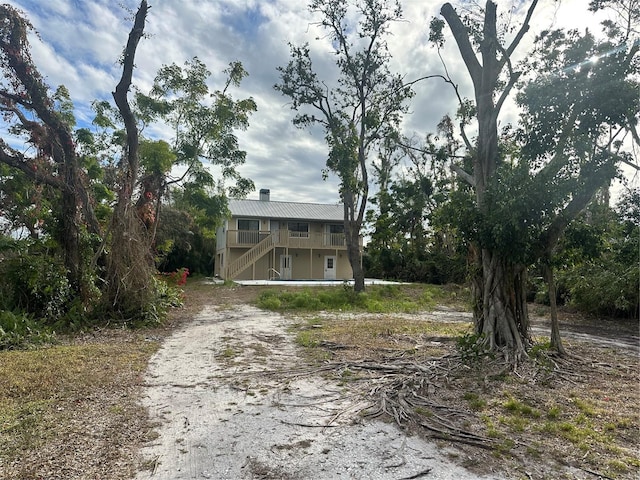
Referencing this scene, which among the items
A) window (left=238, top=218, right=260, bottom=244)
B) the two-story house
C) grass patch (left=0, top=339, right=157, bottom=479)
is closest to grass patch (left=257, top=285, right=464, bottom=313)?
grass patch (left=0, top=339, right=157, bottom=479)

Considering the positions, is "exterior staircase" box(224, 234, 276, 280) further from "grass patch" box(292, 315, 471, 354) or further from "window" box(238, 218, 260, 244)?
"grass patch" box(292, 315, 471, 354)

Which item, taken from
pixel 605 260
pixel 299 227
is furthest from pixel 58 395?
pixel 299 227

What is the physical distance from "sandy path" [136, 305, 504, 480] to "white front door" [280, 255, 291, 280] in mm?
20410

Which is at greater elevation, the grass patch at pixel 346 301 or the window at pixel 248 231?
the window at pixel 248 231

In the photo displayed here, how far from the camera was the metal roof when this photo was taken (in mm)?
27234

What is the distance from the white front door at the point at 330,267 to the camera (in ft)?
91.4

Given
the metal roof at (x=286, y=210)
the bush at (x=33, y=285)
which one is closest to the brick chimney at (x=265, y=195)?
the metal roof at (x=286, y=210)

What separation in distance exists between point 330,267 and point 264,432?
80.5ft

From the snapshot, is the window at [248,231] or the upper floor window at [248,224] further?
the upper floor window at [248,224]

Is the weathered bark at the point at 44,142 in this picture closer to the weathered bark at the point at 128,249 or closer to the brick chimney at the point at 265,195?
the weathered bark at the point at 128,249

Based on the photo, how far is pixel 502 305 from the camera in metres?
6.39

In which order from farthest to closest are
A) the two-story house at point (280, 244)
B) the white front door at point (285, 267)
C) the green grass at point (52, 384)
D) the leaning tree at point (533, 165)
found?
1. the white front door at point (285, 267)
2. the two-story house at point (280, 244)
3. the leaning tree at point (533, 165)
4. the green grass at point (52, 384)

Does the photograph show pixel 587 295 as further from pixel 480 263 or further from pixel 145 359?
pixel 145 359

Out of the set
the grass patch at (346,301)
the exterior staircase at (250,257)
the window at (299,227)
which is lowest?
the grass patch at (346,301)
